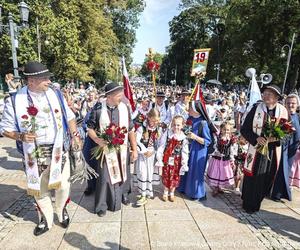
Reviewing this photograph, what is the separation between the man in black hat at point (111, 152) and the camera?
4230mm

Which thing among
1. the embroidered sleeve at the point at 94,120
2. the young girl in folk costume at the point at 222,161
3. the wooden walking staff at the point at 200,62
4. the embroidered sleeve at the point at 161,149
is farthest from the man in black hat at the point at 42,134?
the wooden walking staff at the point at 200,62

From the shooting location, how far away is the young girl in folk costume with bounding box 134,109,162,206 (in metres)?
4.85

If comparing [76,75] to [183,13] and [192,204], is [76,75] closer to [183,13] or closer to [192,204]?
[192,204]

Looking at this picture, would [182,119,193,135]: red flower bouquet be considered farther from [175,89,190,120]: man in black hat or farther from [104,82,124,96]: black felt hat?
[175,89,190,120]: man in black hat

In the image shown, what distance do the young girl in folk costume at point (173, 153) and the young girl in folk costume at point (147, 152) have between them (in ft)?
0.46

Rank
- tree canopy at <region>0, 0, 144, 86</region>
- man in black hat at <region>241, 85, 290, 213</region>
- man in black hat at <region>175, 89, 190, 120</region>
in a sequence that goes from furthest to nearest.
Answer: tree canopy at <region>0, 0, 144, 86</region> < man in black hat at <region>175, 89, 190, 120</region> < man in black hat at <region>241, 85, 290, 213</region>

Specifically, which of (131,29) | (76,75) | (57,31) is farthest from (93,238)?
(131,29)

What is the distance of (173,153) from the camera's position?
4.88 m

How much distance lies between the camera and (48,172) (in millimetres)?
3801

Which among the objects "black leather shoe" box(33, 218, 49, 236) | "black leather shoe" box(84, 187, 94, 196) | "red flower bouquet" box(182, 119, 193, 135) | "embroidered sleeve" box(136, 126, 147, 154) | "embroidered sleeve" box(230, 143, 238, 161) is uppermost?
"red flower bouquet" box(182, 119, 193, 135)

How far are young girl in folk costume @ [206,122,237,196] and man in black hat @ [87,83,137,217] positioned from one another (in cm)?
166

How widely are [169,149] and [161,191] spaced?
3.49ft

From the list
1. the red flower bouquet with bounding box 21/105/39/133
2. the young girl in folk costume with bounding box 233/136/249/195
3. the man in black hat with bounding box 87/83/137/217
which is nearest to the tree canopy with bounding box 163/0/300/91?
the young girl in folk costume with bounding box 233/136/249/195

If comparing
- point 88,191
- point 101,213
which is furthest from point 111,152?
point 88,191
